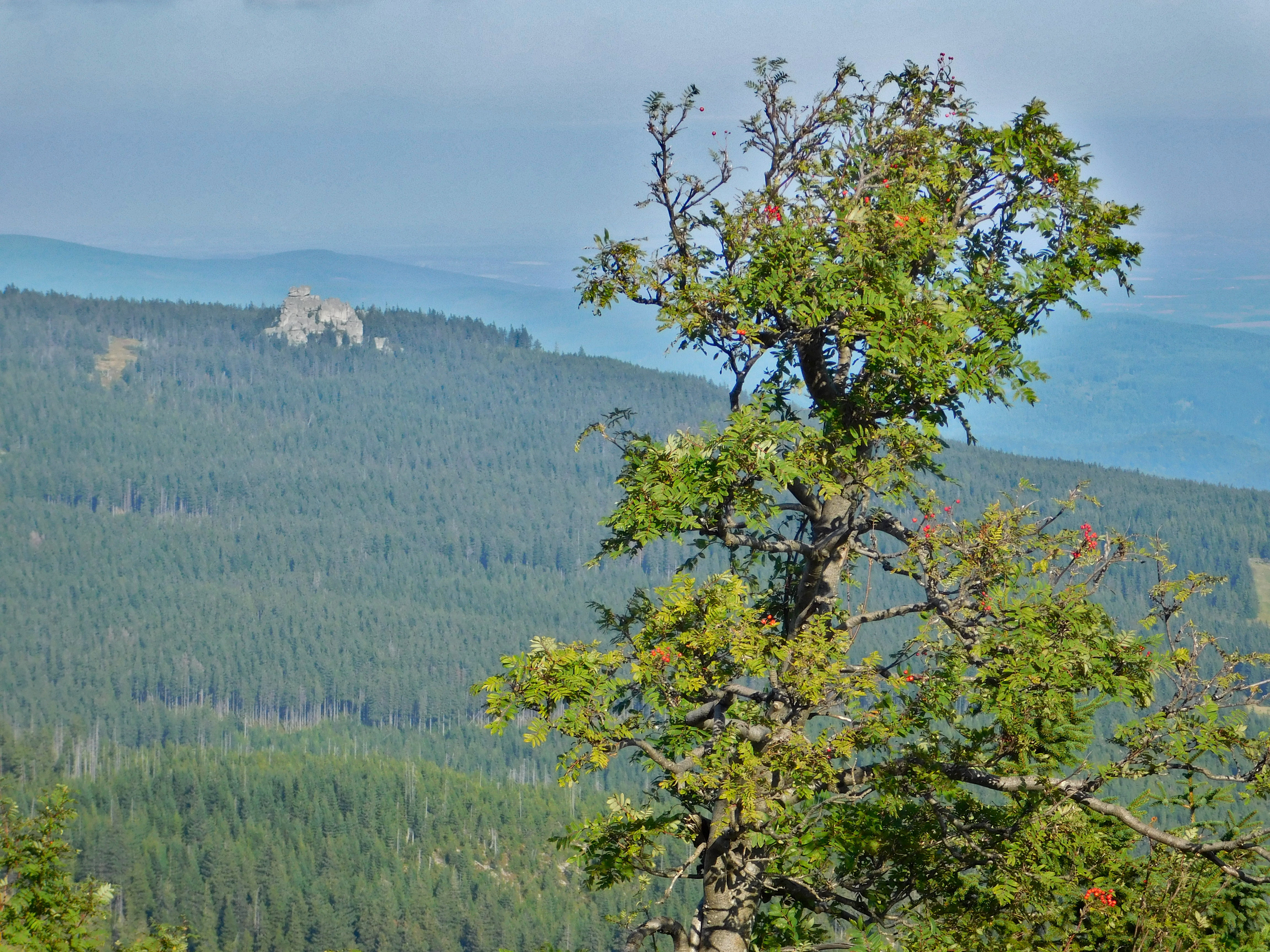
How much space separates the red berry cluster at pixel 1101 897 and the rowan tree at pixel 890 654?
0.08m

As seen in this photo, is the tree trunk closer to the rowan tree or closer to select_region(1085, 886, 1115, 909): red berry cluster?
the rowan tree

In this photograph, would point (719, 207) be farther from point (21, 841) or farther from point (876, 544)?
point (21, 841)

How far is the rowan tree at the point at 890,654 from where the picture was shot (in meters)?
16.8

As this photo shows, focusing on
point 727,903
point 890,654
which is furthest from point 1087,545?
point 727,903

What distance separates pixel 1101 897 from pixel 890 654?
12.9ft

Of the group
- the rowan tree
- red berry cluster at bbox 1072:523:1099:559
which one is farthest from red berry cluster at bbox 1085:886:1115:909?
red berry cluster at bbox 1072:523:1099:559

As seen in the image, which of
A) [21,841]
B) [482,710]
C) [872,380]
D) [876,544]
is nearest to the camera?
[482,710]

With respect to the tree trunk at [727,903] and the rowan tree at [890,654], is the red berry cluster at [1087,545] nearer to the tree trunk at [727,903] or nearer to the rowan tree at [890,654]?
the rowan tree at [890,654]

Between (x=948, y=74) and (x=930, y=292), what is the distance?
450 cm

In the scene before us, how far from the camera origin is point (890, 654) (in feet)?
60.3

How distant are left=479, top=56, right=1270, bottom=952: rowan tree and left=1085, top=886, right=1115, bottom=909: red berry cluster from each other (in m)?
0.08

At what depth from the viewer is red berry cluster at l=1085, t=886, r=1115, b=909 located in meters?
16.7

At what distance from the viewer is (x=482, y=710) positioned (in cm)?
1611

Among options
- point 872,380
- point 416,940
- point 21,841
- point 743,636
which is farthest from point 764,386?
point 416,940
